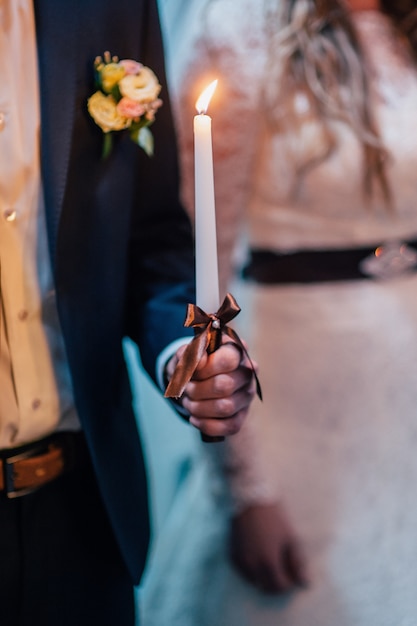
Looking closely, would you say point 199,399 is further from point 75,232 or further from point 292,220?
point 292,220

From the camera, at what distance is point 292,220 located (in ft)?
4.12

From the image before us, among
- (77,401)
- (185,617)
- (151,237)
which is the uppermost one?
(151,237)

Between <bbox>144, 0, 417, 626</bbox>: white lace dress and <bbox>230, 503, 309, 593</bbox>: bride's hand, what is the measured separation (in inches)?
0.7

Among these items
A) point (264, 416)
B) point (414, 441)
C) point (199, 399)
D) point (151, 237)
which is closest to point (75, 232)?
point (151, 237)

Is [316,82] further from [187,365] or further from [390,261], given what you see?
[187,365]

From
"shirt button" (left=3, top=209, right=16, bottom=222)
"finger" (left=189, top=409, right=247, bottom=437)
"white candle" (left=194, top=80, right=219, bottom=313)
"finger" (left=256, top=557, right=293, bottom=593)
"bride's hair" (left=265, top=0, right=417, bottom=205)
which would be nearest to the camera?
"white candle" (left=194, top=80, right=219, bottom=313)

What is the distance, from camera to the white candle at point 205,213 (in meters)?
0.60

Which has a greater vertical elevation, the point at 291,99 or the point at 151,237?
the point at 291,99

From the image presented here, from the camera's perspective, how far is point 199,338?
0.65 meters

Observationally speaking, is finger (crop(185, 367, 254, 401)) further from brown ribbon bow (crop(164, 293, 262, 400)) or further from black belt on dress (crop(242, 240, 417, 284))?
black belt on dress (crop(242, 240, 417, 284))

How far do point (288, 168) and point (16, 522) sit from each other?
0.70 m

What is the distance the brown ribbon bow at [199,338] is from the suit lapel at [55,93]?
279mm

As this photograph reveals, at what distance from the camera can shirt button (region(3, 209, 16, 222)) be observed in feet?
2.75

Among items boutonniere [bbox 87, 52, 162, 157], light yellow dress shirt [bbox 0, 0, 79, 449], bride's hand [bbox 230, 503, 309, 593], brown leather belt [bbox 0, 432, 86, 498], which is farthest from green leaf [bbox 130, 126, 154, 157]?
bride's hand [bbox 230, 503, 309, 593]
